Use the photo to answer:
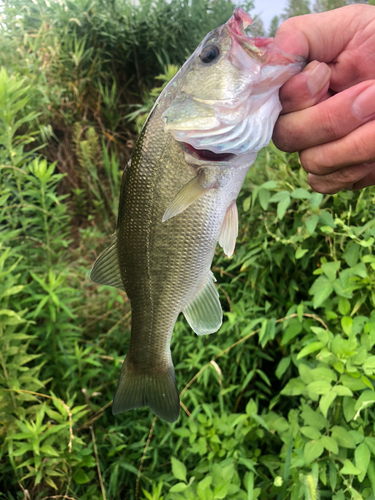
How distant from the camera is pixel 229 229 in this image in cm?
99

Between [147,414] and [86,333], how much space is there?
0.76 meters

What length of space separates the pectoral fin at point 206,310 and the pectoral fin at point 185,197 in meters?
0.28

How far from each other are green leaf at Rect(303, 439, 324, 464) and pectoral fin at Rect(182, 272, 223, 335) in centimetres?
51

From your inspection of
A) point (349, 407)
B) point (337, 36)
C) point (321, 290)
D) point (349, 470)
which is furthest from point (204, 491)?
point (337, 36)

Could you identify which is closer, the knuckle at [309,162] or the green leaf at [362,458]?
the knuckle at [309,162]

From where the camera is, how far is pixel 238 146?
2.82 feet

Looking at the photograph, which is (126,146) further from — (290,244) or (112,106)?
(290,244)

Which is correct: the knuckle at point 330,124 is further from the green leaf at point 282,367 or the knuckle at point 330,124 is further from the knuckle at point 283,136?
the green leaf at point 282,367

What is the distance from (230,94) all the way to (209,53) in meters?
0.13

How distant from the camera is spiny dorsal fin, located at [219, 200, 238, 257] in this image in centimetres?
99

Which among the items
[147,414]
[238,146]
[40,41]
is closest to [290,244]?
[238,146]

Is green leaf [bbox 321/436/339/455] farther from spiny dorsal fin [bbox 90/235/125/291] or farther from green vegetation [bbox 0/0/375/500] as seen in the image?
spiny dorsal fin [bbox 90/235/125/291]

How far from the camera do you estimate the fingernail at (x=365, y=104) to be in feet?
2.61

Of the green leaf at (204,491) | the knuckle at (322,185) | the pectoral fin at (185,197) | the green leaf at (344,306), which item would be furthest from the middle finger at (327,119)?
the green leaf at (204,491)
